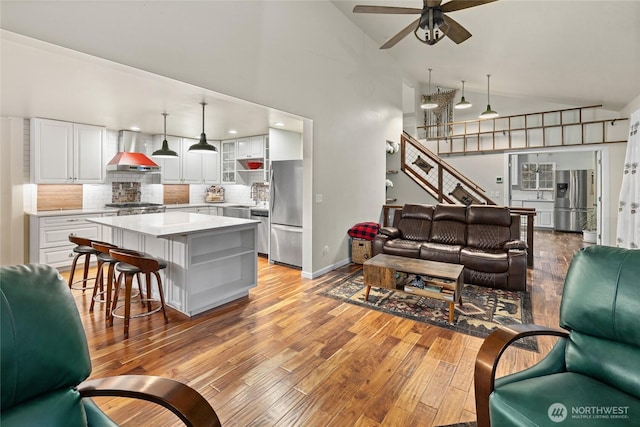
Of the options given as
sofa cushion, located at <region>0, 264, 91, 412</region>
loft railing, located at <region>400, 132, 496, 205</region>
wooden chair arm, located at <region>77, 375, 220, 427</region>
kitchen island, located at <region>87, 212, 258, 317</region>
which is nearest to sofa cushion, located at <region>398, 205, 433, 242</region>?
loft railing, located at <region>400, 132, 496, 205</region>

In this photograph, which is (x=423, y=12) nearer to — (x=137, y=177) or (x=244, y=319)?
(x=244, y=319)

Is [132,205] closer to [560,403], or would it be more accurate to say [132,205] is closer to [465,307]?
[465,307]

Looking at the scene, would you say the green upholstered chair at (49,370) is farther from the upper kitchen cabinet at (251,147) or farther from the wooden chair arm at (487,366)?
the upper kitchen cabinet at (251,147)

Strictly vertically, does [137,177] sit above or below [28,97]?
below

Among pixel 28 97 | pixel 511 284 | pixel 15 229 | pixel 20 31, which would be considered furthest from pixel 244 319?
pixel 15 229

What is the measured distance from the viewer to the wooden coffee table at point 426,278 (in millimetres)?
3098

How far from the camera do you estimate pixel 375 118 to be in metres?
6.08

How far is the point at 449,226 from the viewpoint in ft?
16.0

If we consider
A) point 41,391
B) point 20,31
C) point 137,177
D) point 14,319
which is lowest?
point 41,391

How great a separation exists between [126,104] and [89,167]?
2063 mm

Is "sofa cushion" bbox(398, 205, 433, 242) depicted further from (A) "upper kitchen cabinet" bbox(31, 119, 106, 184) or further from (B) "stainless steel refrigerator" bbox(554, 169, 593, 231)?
(B) "stainless steel refrigerator" bbox(554, 169, 593, 231)

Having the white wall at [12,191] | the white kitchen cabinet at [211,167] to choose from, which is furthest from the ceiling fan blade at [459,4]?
the white wall at [12,191]

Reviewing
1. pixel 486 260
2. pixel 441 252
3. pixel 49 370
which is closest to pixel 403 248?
pixel 441 252
